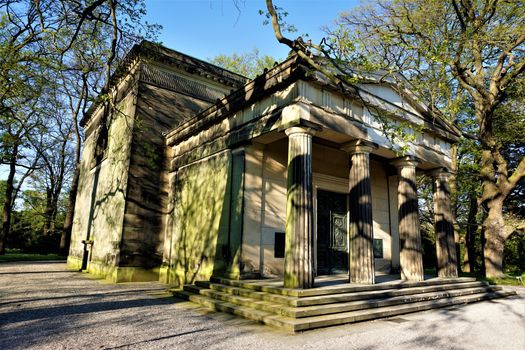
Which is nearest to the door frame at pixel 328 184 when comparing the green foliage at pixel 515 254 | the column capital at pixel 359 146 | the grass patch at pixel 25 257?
the column capital at pixel 359 146

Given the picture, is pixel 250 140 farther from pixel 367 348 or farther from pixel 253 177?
pixel 367 348

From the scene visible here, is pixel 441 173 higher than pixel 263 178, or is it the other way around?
pixel 441 173

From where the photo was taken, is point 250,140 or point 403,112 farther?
point 403,112

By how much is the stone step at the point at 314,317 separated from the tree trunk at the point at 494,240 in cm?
745

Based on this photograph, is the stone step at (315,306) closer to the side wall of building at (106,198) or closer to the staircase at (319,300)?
the staircase at (319,300)

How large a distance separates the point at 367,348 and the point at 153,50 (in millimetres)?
11219

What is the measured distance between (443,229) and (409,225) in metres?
1.95

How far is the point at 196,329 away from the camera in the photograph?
5.54 metres

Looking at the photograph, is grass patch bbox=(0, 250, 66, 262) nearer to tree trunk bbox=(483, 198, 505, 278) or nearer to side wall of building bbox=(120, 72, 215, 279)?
side wall of building bbox=(120, 72, 215, 279)

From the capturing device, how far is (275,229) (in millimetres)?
9758

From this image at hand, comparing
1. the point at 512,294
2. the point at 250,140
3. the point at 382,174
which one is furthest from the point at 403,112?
the point at 512,294

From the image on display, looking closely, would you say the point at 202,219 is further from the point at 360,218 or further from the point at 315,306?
the point at 315,306

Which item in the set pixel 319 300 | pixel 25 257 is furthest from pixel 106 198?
pixel 25 257

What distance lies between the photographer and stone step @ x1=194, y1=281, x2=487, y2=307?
6.31 metres
